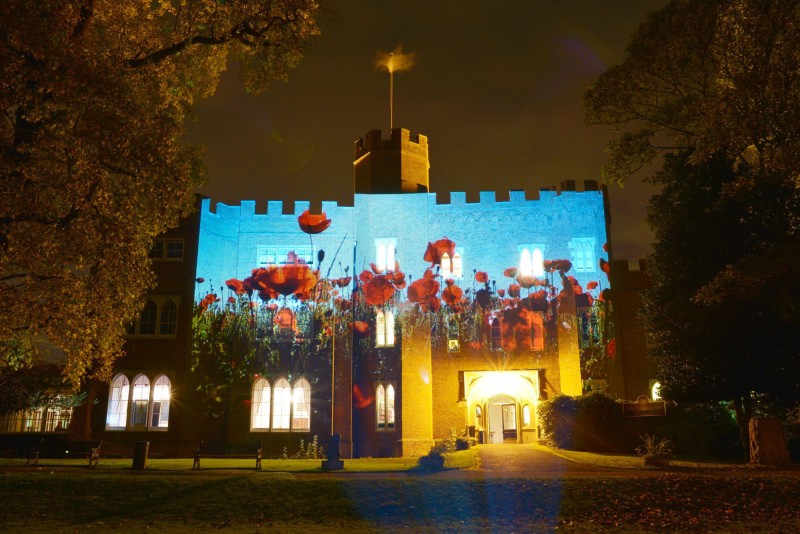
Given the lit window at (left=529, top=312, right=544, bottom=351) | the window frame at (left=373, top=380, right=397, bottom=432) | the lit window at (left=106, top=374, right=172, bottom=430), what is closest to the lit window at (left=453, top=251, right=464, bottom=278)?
the lit window at (left=529, top=312, right=544, bottom=351)

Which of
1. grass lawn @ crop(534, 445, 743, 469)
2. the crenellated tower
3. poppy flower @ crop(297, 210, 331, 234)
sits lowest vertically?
grass lawn @ crop(534, 445, 743, 469)

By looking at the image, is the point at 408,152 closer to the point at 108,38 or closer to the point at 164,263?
the point at 164,263

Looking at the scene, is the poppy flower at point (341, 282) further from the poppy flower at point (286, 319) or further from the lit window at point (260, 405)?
the lit window at point (260, 405)

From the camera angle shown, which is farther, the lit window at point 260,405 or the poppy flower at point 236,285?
the poppy flower at point 236,285

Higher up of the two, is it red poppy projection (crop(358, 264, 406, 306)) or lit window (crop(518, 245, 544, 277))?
lit window (crop(518, 245, 544, 277))

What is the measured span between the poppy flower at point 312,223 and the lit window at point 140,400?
9.75 m

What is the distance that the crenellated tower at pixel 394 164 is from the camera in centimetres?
3438

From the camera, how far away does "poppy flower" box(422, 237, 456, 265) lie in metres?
30.8

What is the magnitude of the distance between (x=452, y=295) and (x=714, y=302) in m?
12.9

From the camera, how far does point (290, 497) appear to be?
48.4ft

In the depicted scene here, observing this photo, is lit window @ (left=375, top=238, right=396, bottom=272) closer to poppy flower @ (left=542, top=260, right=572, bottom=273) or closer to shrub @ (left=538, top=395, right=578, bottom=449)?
poppy flower @ (left=542, top=260, right=572, bottom=273)

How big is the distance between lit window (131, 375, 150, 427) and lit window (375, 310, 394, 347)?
10.2 metres

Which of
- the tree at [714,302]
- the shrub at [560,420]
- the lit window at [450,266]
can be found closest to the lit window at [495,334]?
the lit window at [450,266]

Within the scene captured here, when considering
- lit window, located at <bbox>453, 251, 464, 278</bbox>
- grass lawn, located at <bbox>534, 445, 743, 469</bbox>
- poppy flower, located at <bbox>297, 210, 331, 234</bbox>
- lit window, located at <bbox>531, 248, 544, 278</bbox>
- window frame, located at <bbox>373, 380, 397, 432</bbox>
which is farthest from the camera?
poppy flower, located at <bbox>297, 210, 331, 234</bbox>
